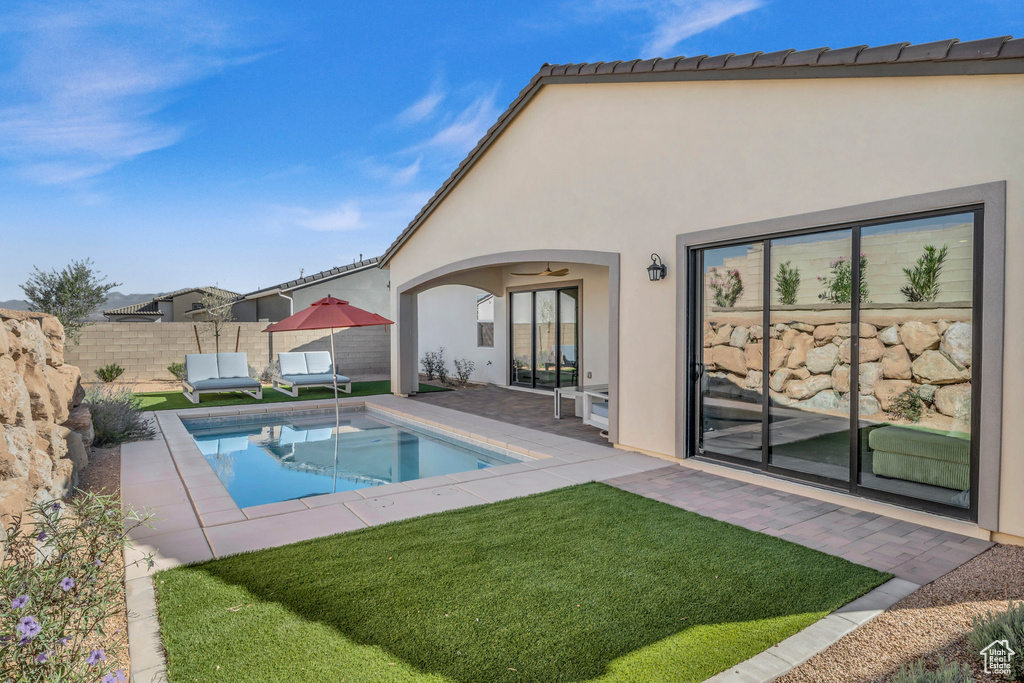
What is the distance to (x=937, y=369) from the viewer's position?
5035 millimetres

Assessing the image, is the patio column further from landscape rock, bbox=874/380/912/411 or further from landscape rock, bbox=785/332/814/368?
landscape rock, bbox=874/380/912/411

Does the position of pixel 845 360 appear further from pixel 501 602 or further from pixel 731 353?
pixel 501 602

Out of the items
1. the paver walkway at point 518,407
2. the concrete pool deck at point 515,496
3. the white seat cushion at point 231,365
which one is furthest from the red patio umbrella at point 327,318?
the white seat cushion at point 231,365

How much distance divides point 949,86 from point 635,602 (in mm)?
4955

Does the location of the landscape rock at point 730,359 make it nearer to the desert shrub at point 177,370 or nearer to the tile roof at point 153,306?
the desert shrub at point 177,370

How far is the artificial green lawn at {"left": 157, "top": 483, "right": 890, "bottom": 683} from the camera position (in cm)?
297

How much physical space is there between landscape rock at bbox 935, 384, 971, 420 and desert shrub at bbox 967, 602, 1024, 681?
90.7 inches

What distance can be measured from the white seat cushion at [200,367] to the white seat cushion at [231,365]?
0.15 m

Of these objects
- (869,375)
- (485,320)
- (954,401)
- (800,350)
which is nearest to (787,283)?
(800,350)

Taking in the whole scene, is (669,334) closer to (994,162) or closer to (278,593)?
(994,162)

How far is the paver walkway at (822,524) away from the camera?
4316mm

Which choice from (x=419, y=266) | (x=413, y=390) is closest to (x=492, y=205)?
(x=419, y=266)

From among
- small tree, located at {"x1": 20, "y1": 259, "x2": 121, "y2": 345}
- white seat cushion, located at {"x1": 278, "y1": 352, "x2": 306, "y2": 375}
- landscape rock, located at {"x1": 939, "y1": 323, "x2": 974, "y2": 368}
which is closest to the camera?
landscape rock, located at {"x1": 939, "y1": 323, "x2": 974, "y2": 368}

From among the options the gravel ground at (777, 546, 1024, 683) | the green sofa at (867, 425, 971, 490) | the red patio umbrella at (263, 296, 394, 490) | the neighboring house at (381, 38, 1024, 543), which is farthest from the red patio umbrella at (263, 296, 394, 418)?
the gravel ground at (777, 546, 1024, 683)
